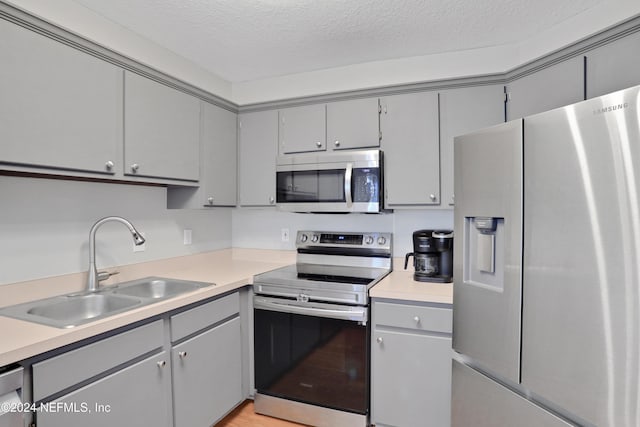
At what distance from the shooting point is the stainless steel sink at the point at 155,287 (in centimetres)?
197

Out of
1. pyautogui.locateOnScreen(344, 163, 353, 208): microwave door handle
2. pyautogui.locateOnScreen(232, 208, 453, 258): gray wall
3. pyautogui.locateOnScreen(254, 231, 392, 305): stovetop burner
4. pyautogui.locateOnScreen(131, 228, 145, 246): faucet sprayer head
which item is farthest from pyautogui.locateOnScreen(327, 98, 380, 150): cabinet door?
pyautogui.locateOnScreen(131, 228, 145, 246): faucet sprayer head

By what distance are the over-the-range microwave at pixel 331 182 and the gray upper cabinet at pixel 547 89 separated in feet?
2.66

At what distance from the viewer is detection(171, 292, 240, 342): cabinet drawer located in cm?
171

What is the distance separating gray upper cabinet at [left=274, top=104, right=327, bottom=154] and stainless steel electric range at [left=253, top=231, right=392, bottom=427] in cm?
87

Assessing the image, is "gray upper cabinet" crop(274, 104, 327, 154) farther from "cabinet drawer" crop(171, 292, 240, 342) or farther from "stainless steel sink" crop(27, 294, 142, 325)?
"stainless steel sink" crop(27, 294, 142, 325)

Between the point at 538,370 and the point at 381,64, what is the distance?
211 centimetres

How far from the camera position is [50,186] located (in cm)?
171

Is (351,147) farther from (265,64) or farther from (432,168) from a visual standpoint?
(265,64)

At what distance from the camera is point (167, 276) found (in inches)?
87.7

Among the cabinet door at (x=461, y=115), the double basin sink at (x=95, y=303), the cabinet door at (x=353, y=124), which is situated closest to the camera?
A: the double basin sink at (x=95, y=303)

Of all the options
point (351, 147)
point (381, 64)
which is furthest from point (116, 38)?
point (381, 64)

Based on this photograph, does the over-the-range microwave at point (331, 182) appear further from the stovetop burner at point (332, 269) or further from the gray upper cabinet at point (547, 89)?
the gray upper cabinet at point (547, 89)

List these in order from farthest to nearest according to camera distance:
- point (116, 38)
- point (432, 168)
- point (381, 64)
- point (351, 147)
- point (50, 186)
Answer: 1. point (381, 64)
2. point (351, 147)
3. point (432, 168)
4. point (116, 38)
5. point (50, 186)

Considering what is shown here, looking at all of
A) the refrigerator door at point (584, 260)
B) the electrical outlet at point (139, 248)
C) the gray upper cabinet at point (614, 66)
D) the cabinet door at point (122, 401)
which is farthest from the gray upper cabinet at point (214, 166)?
the gray upper cabinet at point (614, 66)
